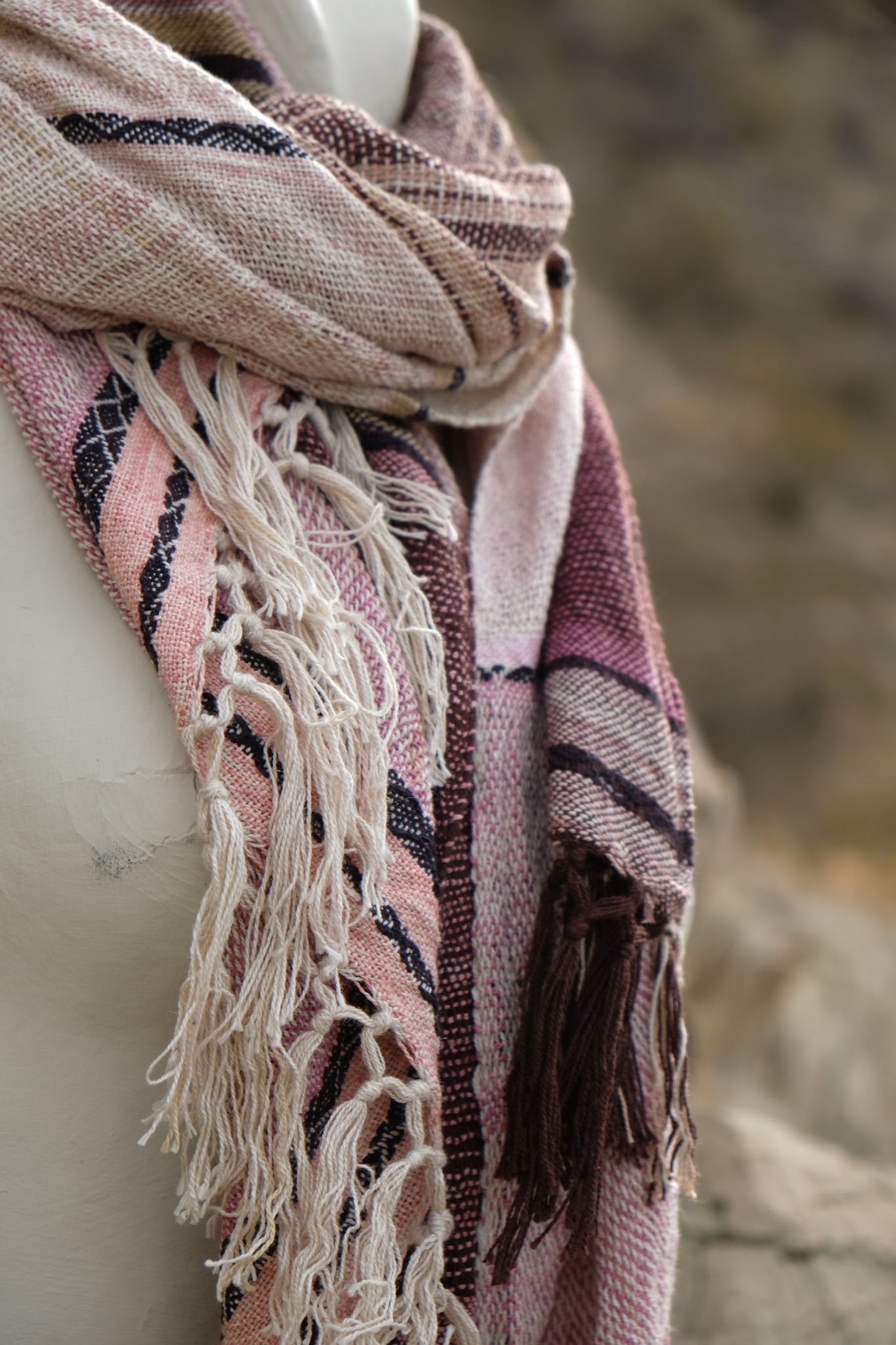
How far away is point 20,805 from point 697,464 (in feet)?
10.1

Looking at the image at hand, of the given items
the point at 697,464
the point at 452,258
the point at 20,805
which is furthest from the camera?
the point at 697,464

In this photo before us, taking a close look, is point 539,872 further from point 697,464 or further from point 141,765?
point 697,464

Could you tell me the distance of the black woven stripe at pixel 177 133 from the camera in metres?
0.60

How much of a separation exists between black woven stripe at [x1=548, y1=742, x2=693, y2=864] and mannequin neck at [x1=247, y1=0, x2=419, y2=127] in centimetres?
50

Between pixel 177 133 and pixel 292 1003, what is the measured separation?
1.61 feet

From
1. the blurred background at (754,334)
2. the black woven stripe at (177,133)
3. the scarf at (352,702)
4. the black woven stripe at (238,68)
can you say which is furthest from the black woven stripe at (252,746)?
the blurred background at (754,334)

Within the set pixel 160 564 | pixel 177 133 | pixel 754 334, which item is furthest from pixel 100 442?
pixel 754 334

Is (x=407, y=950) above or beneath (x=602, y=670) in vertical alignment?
beneath

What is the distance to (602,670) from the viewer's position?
0.72 meters

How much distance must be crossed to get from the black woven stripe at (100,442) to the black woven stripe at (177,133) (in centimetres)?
12

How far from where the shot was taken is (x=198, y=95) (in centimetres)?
63

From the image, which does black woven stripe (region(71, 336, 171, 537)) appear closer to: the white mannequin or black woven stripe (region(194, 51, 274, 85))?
the white mannequin

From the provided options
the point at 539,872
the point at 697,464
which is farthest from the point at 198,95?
the point at 697,464

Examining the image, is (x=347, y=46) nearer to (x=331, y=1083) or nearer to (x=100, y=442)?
(x=100, y=442)
